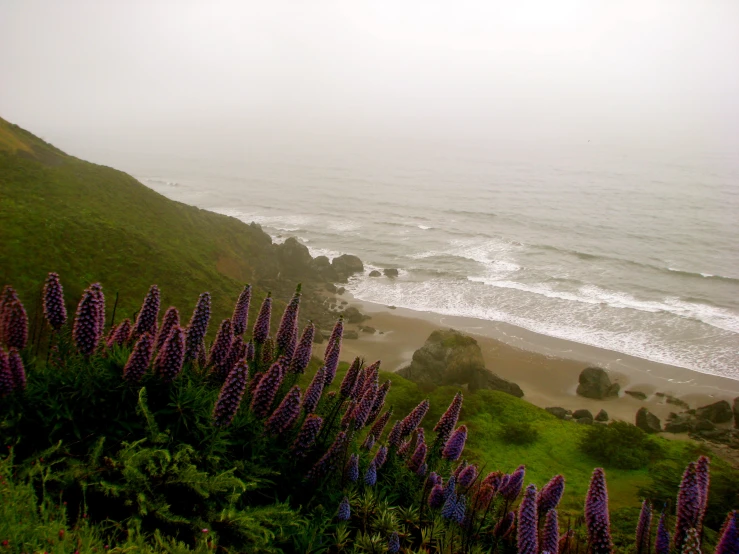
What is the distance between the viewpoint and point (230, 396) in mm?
4848

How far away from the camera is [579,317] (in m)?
40.2

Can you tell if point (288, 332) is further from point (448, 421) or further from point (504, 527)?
point (504, 527)

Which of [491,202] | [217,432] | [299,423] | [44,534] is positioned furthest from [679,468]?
[491,202]

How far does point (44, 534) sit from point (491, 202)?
87.6 meters

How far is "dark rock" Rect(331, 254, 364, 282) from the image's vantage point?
1866 inches

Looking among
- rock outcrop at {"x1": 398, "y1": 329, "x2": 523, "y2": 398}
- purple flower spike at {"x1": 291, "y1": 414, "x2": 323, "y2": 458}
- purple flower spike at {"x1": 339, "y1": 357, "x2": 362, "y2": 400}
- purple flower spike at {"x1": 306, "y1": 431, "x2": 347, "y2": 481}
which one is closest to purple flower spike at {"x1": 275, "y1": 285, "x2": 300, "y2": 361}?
purple flower spike at {"x1": 339, "y1": 357, "x2": 362, "y2": 400}

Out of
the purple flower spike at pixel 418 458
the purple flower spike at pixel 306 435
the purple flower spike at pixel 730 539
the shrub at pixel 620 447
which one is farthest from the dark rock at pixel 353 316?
the purple flower spike at pixel 730 539

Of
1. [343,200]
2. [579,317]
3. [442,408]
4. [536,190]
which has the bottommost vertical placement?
[442,408]

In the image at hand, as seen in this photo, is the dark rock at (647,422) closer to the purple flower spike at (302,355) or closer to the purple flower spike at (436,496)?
the purple flower spike at (436,496)

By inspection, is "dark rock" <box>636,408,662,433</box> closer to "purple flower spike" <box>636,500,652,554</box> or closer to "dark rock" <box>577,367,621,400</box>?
"dark rock" <box>577,367,621,400</box>

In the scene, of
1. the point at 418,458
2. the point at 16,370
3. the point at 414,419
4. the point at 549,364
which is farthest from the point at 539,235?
the point at 16,370

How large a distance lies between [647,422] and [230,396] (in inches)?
1035

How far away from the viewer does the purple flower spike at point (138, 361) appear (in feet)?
15.4

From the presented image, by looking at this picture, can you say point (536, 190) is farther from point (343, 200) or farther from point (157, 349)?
point (157, 349)
